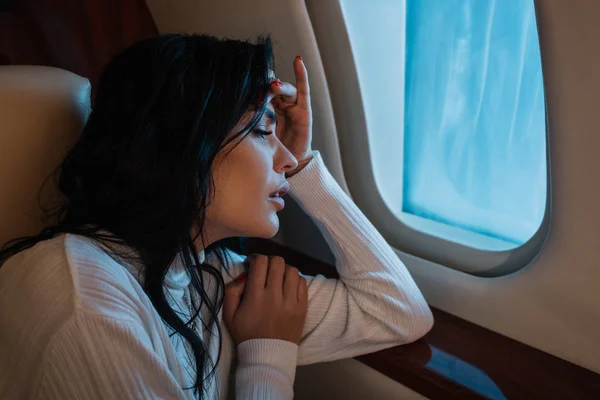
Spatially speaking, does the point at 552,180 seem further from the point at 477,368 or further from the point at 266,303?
the point at 266,303

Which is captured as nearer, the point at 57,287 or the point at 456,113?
the point at 57,287

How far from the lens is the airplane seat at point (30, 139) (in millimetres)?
796

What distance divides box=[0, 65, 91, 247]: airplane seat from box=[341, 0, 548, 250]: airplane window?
548mm

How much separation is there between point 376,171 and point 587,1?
0.56 metres

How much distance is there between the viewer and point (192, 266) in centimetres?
84

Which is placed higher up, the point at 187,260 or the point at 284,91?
the point at 284,91

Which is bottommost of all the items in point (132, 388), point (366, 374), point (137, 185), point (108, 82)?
point (366, 374)

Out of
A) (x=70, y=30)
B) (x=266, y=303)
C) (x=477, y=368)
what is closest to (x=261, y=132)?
(x=266, y=303)

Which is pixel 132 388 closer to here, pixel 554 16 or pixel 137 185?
pixel 137 185

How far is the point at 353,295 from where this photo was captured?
100 cm

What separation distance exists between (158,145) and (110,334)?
0.26 meters

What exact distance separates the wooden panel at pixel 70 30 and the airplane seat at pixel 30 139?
1.35ft

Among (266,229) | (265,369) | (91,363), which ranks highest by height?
(266,229)

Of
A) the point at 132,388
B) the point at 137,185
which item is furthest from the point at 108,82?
the point at 132,388
